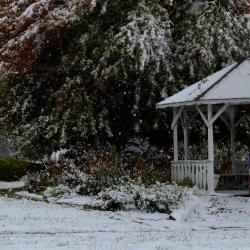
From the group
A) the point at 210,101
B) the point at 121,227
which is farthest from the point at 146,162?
the point at 121,227

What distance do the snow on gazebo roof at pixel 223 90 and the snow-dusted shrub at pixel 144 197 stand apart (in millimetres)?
3273

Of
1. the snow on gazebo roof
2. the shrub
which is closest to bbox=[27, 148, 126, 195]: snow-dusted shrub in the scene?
the snow on gazebo roof

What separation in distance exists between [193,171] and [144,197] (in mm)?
4579

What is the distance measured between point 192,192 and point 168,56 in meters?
6.83

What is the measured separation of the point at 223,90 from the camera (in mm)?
20469

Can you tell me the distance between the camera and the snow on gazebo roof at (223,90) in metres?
19.9

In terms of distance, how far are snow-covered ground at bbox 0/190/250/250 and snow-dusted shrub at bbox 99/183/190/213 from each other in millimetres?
322

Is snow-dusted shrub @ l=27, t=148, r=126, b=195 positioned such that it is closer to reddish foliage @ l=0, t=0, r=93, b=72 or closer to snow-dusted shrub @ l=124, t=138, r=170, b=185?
snow-dusted shrub @ l=124, t=138, r=170, b=185

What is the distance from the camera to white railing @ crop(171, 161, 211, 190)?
20.8m

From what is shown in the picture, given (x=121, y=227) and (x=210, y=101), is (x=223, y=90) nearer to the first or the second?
(x=210, y=101)

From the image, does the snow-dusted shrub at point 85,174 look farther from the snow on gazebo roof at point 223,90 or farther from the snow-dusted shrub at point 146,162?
the snow on gazebo roof at point 223,90

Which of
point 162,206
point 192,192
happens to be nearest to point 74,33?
point 192,192

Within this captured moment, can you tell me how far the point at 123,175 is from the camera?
19953mm

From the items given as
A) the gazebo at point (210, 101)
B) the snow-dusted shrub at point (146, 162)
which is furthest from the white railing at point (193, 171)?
the snow-dusted shrub at point (146, 162)
